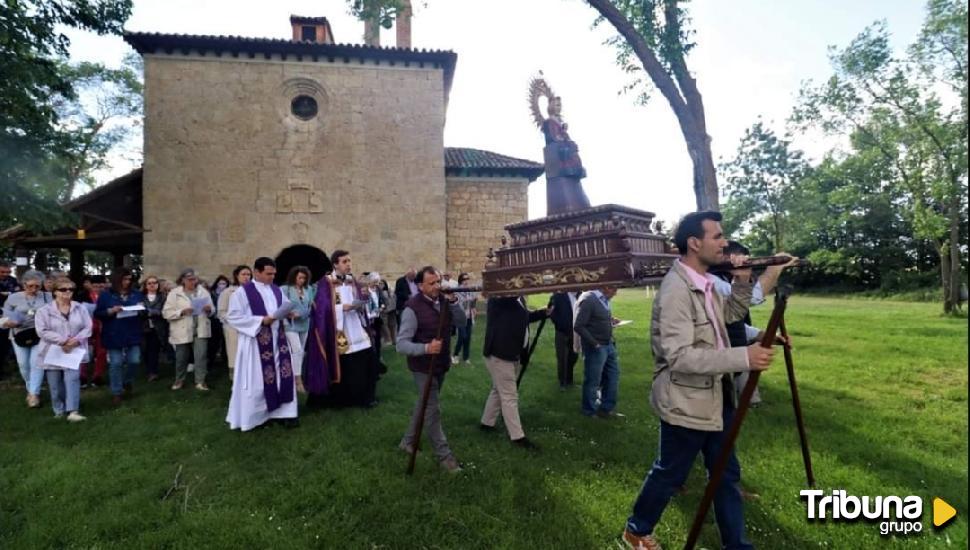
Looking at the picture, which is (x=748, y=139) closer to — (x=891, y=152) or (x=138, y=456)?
(x=891, y=152)

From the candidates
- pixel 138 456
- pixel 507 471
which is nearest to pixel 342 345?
pixel 138 456

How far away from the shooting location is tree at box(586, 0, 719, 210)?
7855 mm

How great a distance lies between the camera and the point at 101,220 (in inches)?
478

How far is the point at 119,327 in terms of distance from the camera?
666 centimetres

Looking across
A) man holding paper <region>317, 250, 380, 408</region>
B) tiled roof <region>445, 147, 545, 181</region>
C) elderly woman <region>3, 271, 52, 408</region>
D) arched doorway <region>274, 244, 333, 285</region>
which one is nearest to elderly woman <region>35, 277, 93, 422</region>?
elderly woman <region>3, 271, 52, 408</region>

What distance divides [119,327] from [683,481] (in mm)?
7514

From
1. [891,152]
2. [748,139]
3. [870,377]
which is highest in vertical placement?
[748,139]

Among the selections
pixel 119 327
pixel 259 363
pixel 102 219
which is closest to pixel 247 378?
pixel 259 363

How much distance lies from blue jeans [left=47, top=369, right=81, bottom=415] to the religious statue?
245 inches

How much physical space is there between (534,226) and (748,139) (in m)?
52.9

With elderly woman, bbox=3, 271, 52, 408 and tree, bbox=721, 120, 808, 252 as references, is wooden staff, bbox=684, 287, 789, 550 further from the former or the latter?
tree, bbox=721, 120, 808, 252

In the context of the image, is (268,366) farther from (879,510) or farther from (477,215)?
(477,215)

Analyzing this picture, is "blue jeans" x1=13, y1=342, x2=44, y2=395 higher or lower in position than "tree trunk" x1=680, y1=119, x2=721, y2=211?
lower

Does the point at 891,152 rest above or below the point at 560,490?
above
